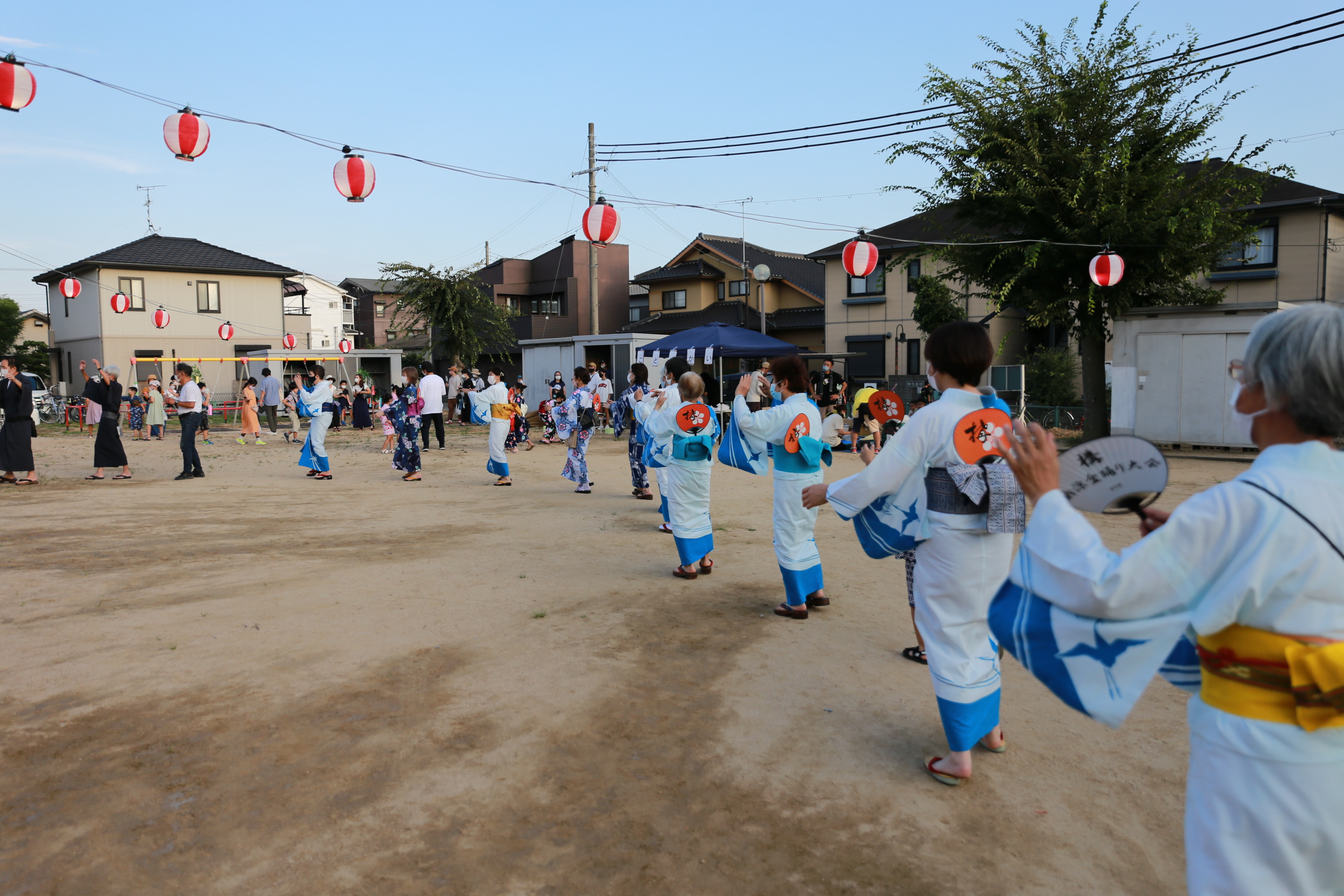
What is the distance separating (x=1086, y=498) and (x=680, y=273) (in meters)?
30.7

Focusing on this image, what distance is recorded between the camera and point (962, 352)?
3.20 m

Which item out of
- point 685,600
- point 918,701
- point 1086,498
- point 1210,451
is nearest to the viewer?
point 1086,498

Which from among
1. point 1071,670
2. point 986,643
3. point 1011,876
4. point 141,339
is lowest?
point 1011,876

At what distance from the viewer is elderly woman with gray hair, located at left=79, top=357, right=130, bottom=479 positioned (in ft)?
37.6

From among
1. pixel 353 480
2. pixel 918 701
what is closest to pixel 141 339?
pixel 353 480

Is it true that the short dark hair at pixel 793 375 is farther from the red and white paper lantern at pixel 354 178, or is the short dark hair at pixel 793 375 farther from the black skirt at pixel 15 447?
the black skirt at pixel 15 447

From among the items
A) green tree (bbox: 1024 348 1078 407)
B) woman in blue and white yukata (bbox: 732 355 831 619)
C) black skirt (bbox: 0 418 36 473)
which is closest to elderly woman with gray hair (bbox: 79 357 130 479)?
black skirt (bbox: 0 418 36 473)

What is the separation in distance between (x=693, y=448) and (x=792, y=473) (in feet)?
3.75

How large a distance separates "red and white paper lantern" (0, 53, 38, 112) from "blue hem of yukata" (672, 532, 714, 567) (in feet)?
25.9

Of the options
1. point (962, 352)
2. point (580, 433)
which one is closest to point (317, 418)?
point (580, 433)

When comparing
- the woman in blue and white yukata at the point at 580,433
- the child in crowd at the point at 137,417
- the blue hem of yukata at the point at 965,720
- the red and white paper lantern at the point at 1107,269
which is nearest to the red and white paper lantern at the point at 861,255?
the red and white paper lantern at the point at 1107,269

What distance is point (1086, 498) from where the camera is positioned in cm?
182

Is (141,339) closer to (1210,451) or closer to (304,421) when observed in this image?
(304,421)

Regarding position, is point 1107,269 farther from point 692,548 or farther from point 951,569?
point 951,569
